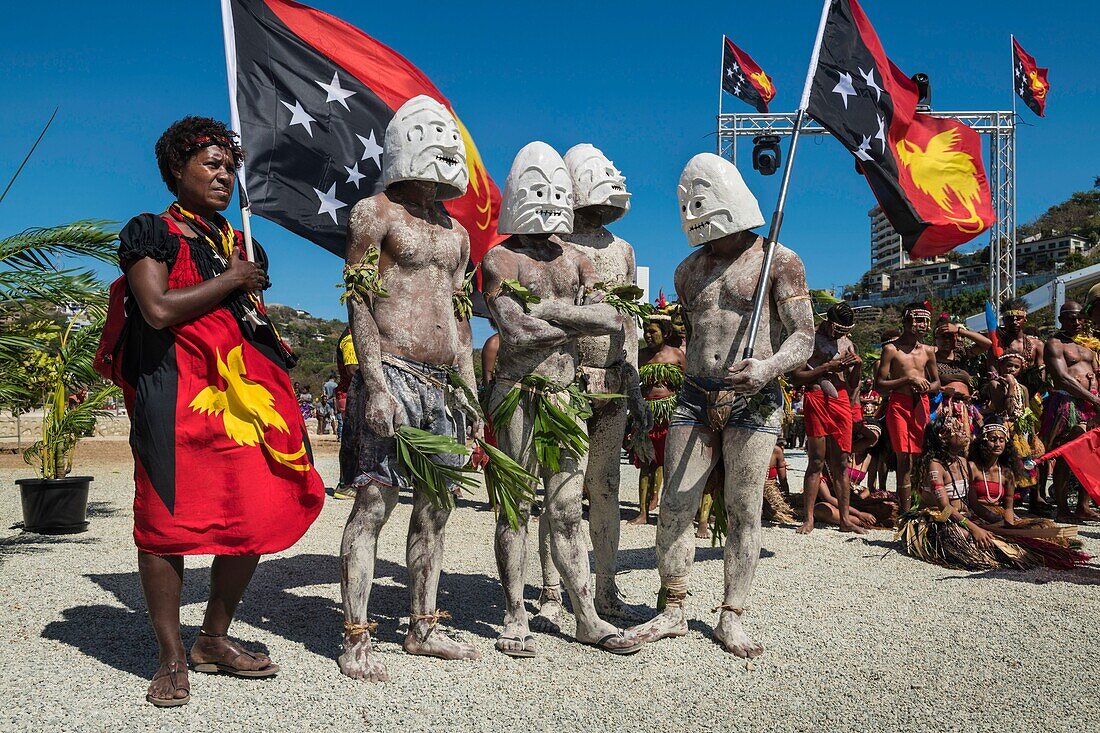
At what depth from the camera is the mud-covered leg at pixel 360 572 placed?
12.6 feet

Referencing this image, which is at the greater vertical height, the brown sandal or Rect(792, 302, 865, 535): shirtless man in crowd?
Rect(792, 302, 865, 535): shirtless man in crowd

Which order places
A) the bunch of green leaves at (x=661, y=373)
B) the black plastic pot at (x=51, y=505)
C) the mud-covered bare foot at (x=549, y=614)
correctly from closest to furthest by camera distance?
the mud-covered bare foot at (x=549, y=614) < the bunch of green leaves at (x=661, y=373) < the black plastic pot at (x=51, y=505)

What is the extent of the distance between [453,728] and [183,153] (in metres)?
2.58

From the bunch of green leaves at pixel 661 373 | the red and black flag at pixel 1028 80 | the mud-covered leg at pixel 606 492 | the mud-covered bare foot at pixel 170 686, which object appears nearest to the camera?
the mud-covered bare foot at pixel 170 686

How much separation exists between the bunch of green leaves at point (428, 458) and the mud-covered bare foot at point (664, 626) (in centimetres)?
125

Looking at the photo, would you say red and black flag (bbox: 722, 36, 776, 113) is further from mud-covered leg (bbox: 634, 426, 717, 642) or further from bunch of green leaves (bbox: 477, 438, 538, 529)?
bunch of green leaves (bbox: 477, 438, 538, 529)

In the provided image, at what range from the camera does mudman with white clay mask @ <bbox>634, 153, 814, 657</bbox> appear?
14.4 ft

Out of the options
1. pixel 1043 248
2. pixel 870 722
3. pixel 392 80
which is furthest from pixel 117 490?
pixel 1043 248

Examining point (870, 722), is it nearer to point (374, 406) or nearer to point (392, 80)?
point (374, 406)

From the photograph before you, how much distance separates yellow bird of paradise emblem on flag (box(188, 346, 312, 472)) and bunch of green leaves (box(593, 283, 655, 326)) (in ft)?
5.66

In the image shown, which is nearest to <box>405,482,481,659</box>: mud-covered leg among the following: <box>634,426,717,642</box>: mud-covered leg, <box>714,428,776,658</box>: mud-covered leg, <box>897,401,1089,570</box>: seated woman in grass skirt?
<box>634,426,717,642</box>: mud-covered leg

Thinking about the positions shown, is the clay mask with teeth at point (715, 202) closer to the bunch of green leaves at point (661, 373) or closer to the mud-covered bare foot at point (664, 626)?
the mud-covered bare foot at point (664, 626)

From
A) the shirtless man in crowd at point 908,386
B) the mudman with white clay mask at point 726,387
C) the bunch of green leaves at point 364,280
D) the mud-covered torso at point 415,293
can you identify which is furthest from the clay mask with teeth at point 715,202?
the shirtless man in crowd at point 908,386

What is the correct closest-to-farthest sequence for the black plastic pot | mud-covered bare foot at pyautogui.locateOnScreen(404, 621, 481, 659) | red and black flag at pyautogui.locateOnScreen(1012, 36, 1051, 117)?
mud-covered bare foot at pyautogui.locateOnScreen(404, 621, 481, 659)
the black plastic pot
red and black flag at pyautogui.locateOnScreen(1012, 36, 1051, 117)
